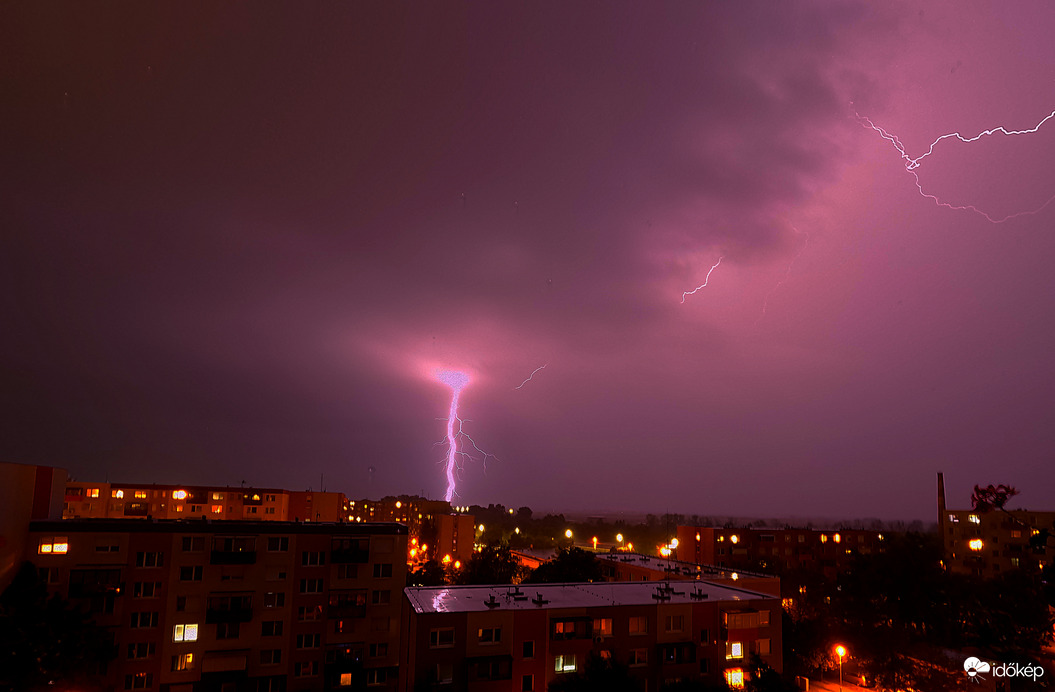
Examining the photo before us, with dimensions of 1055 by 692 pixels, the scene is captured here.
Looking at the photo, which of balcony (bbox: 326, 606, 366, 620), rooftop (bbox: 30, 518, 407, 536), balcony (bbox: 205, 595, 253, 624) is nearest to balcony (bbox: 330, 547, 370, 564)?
rooftop (bbox: 30, 518, 407, 536)

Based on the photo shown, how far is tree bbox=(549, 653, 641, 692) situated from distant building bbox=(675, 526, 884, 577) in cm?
4749

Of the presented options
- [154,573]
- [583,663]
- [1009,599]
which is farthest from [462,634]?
[1009,599]

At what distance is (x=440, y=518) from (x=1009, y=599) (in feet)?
211

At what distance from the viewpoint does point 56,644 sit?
22906mm

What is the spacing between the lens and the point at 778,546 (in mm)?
70688

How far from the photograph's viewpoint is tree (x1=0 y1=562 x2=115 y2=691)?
20828 mm

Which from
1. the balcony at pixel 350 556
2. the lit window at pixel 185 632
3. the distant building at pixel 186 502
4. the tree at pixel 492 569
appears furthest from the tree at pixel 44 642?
the distant building at pixel 186 502

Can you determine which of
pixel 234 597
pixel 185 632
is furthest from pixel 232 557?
pixel 185 632

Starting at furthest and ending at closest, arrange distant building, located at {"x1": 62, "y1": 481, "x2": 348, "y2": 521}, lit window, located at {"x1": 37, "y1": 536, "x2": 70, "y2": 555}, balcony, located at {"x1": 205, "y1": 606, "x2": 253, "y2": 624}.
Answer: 1. distant building, located at {"x1": 62, "y1": 481, "x2": 348, "y2": 521}
2. balcony, located at {"x1": 205, "y1": 606, "x2": 253, "y2": 624}
3. lit window, located at {"x1": 37, "y1": 536, "x2": 70, "y2": 555}

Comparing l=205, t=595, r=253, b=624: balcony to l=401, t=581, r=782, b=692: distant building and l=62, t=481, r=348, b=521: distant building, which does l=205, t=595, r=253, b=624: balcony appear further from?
l=62, t=481, r=348, b=521: distant building

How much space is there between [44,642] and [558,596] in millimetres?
20598

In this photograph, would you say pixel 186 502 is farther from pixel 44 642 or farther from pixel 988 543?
pixel 988 543

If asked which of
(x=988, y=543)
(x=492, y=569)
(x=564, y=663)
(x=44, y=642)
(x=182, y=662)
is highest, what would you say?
(x=44, y=642)

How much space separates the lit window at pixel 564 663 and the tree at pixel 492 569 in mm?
25879
